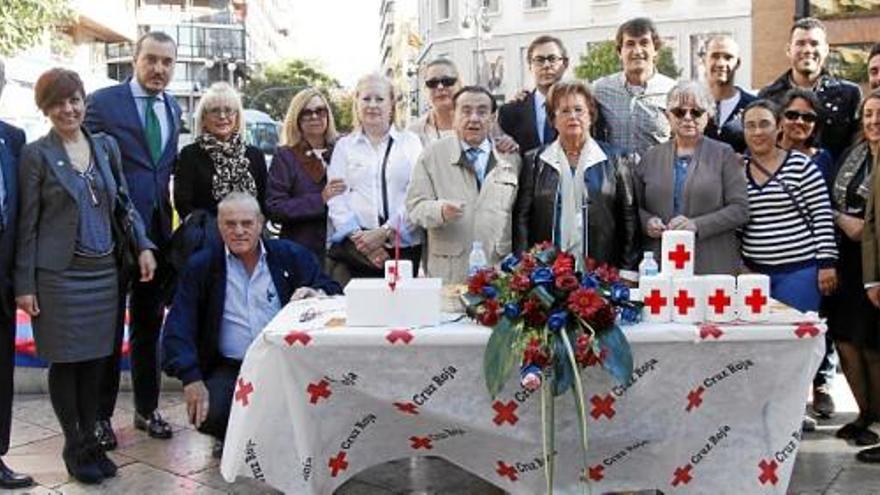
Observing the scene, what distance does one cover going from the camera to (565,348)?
3.19 metres

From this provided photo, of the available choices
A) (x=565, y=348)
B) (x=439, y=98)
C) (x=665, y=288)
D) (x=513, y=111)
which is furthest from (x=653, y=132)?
(x=565, y=348)

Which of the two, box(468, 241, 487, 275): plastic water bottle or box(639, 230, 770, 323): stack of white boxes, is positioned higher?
box(468, 241, 487, 275): plastic water bottle

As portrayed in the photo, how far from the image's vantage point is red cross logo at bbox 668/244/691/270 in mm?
3455

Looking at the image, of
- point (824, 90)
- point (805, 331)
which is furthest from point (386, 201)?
point (824, 90)

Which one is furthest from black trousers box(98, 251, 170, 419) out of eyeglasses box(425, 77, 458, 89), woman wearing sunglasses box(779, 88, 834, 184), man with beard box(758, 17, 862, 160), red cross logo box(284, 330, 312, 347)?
man with beard box(758, 17, 862, 160)

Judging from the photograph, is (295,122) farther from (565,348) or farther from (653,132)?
(565,348)

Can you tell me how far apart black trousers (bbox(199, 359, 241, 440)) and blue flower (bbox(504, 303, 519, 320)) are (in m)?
1.51

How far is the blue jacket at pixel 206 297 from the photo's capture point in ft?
13.3

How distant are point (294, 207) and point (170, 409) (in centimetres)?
160

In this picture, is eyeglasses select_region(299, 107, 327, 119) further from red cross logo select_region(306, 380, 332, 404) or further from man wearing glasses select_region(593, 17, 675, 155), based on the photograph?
red cross logo select_region(306, 380, 332, 404)

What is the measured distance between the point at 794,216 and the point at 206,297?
2.78 metres

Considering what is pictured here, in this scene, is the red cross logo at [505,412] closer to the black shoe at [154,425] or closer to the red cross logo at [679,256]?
the red cross logo at [679,256]

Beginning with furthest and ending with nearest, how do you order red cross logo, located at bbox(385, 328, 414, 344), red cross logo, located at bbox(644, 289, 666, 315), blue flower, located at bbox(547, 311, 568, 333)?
red cross logo, located at bbox(644, 289, 666, 315)
red cross logo, located at bbox(385, 328, 414, 344)
blue flower, located at bbox(547, 311, 568, 333)

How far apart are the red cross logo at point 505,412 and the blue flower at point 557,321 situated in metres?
0.44
